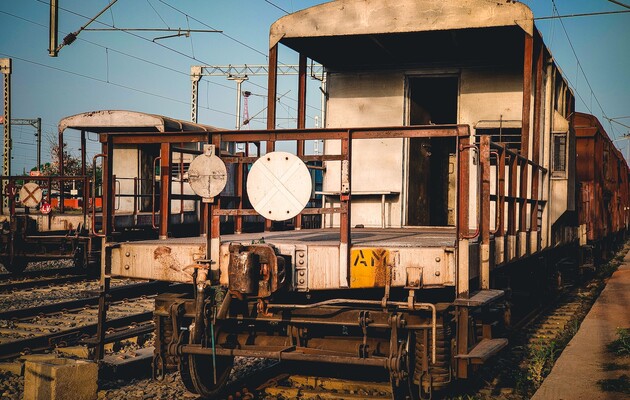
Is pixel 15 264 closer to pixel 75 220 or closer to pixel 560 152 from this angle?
pixel 75 220

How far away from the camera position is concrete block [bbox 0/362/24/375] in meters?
6.68

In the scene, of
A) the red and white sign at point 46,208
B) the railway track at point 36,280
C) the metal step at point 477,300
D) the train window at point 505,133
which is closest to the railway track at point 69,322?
the railway track at point 36,280

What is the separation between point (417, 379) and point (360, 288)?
31.7 inches

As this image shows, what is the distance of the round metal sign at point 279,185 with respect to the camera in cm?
504

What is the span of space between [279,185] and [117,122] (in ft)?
39.0

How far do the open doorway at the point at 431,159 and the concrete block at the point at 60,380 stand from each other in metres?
5.47

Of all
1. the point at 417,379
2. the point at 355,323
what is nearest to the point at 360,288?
the point at 355,323

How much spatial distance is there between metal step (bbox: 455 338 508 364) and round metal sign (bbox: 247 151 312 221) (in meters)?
1.68

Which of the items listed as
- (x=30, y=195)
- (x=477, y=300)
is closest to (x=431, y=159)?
(x=477, y=300)

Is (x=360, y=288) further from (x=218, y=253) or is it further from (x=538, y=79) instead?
(x=538, y=79)

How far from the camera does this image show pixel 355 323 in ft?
16.8

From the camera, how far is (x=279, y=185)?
16.7 feet

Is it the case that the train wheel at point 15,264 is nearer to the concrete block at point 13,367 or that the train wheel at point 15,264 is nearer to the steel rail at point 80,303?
the steel rail at point 80,303

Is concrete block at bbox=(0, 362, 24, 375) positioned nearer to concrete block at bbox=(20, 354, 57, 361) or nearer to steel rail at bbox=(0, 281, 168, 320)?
concrete block at bbox=(20, 354, 57, 361)
